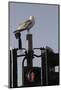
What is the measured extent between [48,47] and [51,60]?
6.2 inches

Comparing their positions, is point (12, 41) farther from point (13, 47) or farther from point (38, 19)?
point (38, 19)

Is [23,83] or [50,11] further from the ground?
[50,11]

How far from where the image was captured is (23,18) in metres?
2.76

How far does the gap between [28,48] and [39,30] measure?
0.83ft

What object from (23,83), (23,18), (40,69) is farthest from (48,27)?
(23,83)

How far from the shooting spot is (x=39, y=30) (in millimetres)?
2824

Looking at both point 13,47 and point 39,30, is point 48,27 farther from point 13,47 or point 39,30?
point 13,47

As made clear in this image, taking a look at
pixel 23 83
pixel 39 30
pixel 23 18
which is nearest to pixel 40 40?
pixel 39 30

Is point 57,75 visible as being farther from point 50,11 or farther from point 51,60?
A: point 50,11

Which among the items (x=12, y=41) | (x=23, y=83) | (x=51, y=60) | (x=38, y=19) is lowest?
(x=23, y=83)

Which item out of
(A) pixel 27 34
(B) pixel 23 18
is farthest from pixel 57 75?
(B) pixel 23 18

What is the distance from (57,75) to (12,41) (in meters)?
0.68

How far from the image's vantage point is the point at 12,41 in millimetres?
2732

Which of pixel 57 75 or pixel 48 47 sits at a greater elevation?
pixel 48 47
